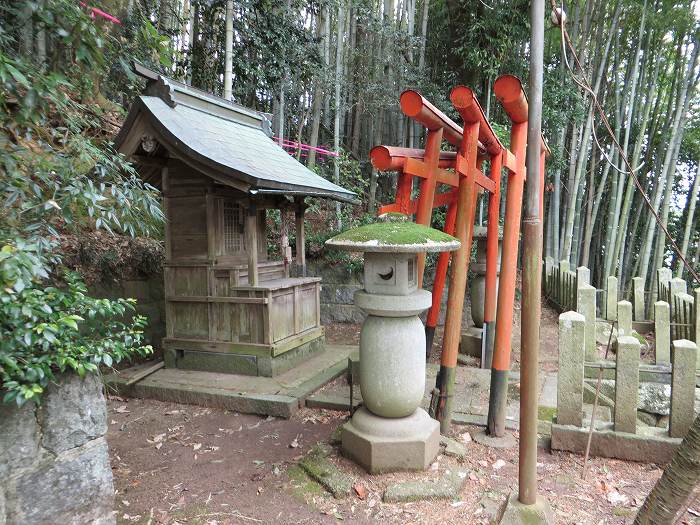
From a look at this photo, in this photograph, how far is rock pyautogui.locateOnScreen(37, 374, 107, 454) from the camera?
211 cm

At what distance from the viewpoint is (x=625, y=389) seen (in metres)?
3.22

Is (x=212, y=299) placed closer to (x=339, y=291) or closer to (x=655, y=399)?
(x=339, y=291)

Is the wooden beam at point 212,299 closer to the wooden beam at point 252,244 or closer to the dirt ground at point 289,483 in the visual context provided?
the wooden beam at point 252,244

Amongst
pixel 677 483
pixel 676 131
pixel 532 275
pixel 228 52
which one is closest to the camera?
pixel 677 483

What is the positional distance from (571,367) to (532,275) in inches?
66.6

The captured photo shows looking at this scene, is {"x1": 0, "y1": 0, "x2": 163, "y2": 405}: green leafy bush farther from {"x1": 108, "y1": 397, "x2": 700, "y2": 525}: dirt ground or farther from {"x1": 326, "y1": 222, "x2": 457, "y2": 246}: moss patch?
{"x1": 326, "y1": 222, "x2": 457, "y2": 246}: moss patch

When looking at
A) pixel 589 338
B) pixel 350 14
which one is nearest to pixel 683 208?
pixel 589 338

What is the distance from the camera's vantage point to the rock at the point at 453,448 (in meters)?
3.26

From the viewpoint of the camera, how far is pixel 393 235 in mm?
2896

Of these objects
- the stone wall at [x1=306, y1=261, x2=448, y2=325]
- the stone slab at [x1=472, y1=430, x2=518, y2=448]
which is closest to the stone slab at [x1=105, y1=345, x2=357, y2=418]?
the stone slab at [x1=472, y1=430, x2=518, y2=448]

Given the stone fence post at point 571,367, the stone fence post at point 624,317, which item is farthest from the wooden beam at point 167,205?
the stone fence post at point 624,317

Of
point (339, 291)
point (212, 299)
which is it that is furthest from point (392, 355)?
point (339, 291)

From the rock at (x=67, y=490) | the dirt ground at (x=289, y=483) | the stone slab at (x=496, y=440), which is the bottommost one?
the dirt ground at (x=289, y=483)

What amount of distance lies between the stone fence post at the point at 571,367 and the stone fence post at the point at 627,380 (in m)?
0.26
